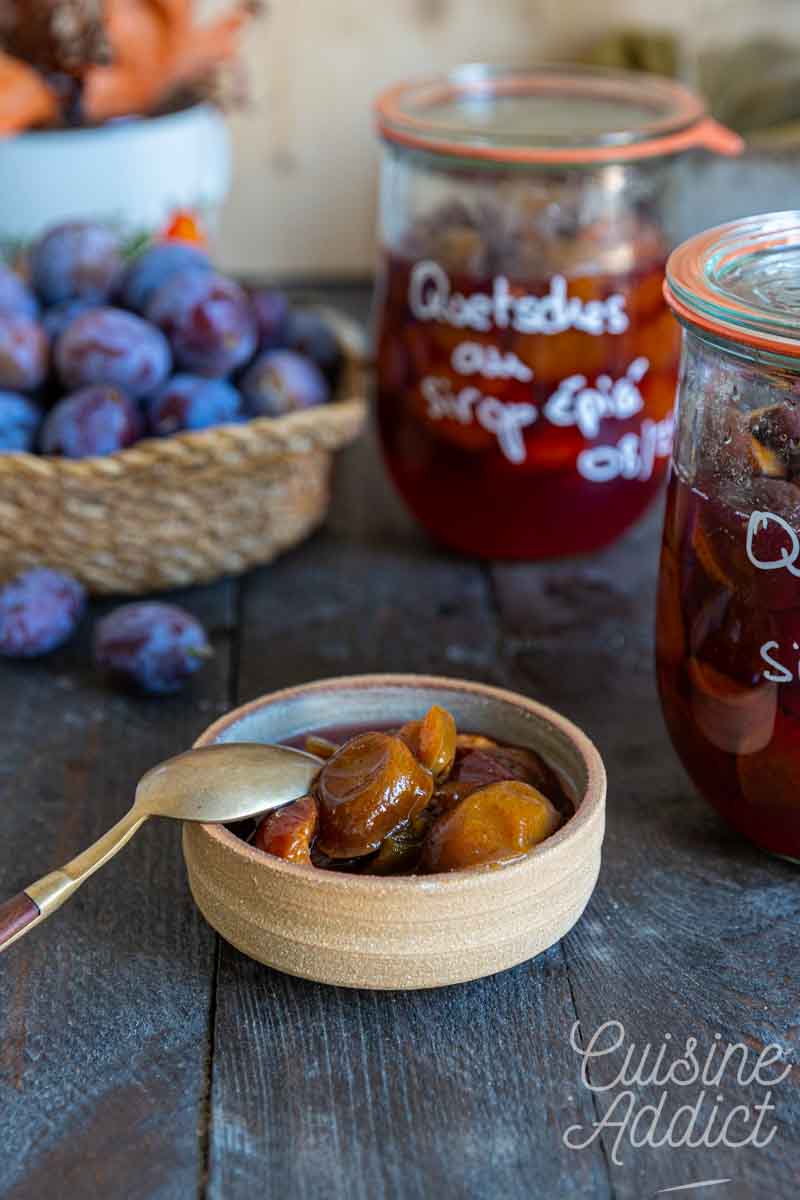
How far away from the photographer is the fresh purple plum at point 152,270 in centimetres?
100

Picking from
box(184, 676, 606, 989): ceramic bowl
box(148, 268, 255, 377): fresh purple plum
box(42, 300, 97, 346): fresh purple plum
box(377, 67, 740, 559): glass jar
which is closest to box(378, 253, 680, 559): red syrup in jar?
box(377, 67, 740, 559): glass jar

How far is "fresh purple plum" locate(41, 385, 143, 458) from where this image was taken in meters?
0.93

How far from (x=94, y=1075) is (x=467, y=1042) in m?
0.16

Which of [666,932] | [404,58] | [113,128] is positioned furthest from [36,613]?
[404,58]

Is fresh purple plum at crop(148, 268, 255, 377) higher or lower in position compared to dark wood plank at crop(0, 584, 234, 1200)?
higher

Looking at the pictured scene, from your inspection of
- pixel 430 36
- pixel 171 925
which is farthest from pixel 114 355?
pixel 430 36

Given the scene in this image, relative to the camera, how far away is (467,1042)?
600mm

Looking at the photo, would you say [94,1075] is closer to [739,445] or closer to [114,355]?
[739,445]

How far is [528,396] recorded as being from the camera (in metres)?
0.95

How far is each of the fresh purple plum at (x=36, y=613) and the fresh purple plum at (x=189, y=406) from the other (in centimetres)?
13

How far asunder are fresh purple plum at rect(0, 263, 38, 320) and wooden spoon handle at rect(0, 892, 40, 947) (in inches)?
19.8

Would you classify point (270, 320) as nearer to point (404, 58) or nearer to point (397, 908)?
point (397, 908)

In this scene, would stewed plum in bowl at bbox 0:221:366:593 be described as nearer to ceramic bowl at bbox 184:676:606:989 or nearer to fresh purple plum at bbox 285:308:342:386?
fresh purple plum at bbox 285:308:342:386

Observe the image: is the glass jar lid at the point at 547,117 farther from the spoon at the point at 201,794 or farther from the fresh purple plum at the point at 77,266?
the spoon at the point at 201,794
